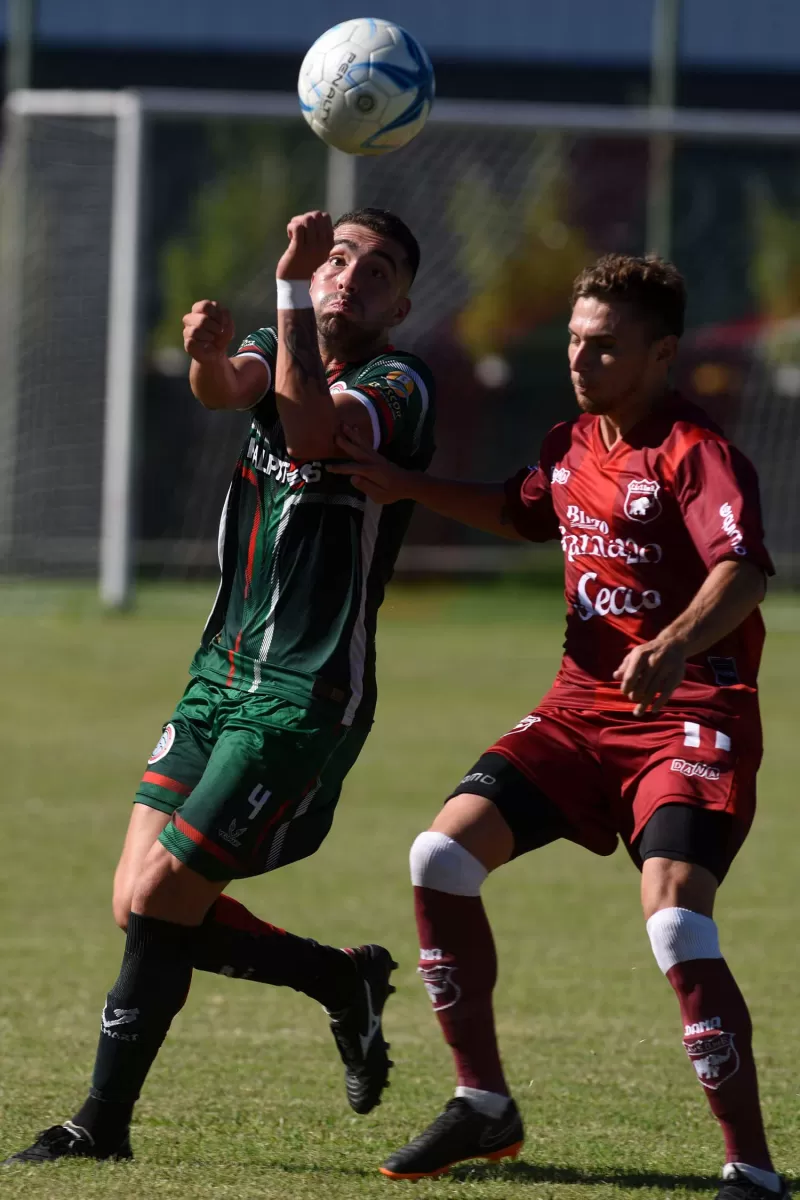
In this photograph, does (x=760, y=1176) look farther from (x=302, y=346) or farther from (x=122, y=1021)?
(x=302, y=346)

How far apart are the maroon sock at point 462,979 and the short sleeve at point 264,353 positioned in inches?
50.4

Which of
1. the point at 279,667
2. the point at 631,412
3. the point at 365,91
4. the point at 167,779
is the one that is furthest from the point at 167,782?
the point at 365,91

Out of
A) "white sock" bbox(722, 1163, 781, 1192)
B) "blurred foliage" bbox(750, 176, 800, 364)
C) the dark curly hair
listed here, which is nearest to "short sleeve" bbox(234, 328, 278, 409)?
the dark curly hair

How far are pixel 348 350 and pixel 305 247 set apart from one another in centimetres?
48

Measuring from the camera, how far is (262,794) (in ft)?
14.3

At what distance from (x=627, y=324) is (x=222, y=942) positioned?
1806 mm

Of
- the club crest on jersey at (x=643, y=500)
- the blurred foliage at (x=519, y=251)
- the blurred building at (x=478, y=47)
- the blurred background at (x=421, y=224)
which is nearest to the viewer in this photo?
the club crest on jersey at (x=643, y=500)

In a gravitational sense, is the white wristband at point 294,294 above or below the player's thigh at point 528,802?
above

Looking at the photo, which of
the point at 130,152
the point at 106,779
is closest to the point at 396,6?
the point at 130,152

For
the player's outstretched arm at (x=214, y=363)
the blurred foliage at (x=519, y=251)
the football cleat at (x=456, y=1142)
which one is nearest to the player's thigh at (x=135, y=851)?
the football cleat at (x=456, y=1142)

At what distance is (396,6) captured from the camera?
25219 millimetres

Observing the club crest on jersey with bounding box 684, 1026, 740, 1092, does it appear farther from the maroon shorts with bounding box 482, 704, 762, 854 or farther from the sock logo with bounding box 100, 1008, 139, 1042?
the sock logo with bounding box 100, 1008, 139, 1042

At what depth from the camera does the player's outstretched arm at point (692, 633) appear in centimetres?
389

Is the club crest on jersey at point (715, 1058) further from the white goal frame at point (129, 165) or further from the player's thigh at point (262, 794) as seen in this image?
the white goal frame at point (129, 165)
